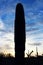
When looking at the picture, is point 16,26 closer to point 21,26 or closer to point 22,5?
point 21,26

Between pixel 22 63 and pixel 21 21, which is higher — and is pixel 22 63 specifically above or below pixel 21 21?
below

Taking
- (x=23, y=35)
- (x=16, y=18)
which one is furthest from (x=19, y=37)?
(x=16, y=18)

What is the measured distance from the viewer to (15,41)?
34.5 meters

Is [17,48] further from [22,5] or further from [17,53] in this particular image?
[22,5]

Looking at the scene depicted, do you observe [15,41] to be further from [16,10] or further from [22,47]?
[16,10]

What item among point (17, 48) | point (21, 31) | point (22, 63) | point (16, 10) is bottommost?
point (22, 63)

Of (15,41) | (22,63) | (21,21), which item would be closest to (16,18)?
(21,21)

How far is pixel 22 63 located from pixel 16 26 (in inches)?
210

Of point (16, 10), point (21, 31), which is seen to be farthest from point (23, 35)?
point (16, 10)

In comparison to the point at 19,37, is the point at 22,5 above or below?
above

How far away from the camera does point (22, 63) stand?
34188 millimetres

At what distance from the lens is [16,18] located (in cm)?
3491

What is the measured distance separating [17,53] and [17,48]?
2.33ft

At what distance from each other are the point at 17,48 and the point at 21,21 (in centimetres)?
394
